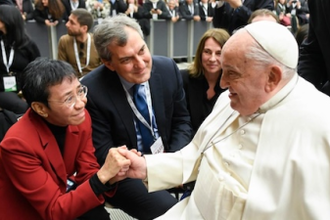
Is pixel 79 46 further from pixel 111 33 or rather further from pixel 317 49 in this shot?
pixel 317 49

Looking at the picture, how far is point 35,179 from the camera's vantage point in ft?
5.21

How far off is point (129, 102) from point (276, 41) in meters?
1.07

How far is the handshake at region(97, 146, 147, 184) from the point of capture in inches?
64.1

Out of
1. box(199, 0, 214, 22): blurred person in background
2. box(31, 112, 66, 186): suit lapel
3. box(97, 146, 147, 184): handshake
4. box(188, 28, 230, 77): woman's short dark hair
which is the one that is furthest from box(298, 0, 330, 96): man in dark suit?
box(199, 0, 214, 22): blurred person in background

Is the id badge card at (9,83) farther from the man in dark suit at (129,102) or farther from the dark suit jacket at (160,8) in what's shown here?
the dark suit jacket at (160,8)

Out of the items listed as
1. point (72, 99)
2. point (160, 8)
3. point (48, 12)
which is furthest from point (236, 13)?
point (160, 8)

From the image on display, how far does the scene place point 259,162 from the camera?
4.41 ft

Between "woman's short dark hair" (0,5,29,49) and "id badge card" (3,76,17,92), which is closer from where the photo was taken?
"woman's short dark hair" (0,5,29,49)

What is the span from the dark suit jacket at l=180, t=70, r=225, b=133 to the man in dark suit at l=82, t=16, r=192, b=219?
38 cm

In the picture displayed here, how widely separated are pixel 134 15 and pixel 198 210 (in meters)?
8.19

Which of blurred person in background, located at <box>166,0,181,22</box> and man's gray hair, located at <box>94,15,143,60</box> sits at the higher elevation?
man's gray hair, located at <box>94,15,143,60</box>

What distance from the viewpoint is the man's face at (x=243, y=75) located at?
4.23ft

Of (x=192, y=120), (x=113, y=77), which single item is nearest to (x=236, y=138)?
(x=113, y=77)

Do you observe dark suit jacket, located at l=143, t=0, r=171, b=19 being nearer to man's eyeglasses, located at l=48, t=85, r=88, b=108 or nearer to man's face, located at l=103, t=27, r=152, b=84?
man's face, located at l=103, t=27, r=152, b=84
